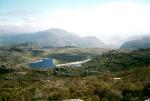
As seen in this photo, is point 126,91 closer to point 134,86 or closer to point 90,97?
point 134,86

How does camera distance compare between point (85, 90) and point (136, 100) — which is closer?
point (136, 100)

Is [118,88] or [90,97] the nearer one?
[90,97]

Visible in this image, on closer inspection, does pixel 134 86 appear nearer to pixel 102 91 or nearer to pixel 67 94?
pixel 102 91

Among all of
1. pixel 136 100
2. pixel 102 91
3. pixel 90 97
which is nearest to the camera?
pixel 136 100

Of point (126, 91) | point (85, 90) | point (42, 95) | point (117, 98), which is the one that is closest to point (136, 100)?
point (117, 98)

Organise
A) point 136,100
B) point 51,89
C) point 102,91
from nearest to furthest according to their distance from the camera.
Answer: point 136,100 < point 102,91 < point 51,89

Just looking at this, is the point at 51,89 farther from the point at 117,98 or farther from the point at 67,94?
the point at 117,98

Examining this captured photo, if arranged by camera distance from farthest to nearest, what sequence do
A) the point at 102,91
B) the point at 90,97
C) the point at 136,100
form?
1. the point at 102,91
2. the point at 90,97
3. the point at 136,100

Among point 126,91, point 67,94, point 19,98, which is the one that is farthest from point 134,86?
point 19,98
